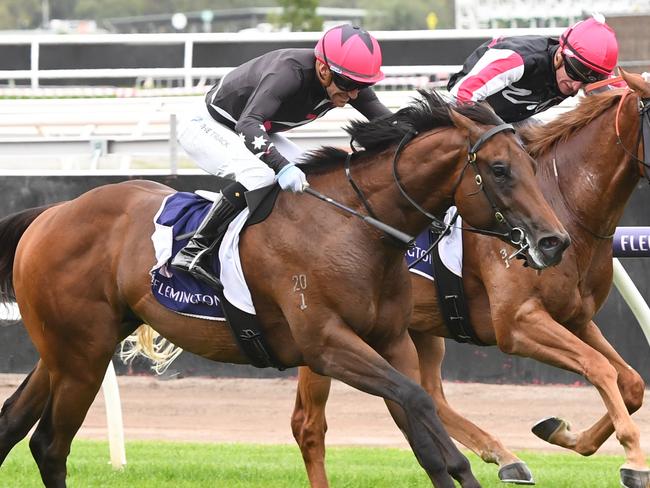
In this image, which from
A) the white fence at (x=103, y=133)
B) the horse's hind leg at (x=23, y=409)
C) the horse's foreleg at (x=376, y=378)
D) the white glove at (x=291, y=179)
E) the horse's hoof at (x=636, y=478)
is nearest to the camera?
the horse's foreleg at (x=376, y=378)

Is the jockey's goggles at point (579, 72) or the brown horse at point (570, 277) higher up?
the jockey's goggles at point (579, 72)

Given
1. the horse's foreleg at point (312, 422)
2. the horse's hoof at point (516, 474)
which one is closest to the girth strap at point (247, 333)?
the horse's foreleg at point (312, 422)

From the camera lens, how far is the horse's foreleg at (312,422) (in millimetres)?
5867

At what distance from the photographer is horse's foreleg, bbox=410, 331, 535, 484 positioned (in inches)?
235

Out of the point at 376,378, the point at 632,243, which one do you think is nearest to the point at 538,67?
the point at 632,243

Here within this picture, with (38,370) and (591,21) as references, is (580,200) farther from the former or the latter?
(38,370)

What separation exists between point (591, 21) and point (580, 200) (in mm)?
852

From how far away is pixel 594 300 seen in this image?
590cm

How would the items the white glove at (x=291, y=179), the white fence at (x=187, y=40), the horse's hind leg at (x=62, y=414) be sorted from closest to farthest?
the white glove at (x=291, y=179) < the horse's hind leg at (x=62, y=414) < the white fence at (x=187, y=40)

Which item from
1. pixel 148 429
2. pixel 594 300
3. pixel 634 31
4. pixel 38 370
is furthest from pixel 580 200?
pixel 634 31

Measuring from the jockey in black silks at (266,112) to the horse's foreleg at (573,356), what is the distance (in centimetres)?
116

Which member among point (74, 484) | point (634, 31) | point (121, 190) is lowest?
point (634, 31)

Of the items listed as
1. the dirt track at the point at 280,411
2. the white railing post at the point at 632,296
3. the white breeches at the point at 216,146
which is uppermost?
the white breeches at the point at 216,146

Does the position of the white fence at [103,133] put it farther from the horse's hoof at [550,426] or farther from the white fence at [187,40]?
the horse's hoof at [550,426]
